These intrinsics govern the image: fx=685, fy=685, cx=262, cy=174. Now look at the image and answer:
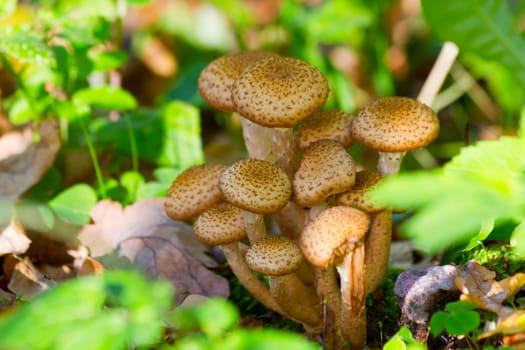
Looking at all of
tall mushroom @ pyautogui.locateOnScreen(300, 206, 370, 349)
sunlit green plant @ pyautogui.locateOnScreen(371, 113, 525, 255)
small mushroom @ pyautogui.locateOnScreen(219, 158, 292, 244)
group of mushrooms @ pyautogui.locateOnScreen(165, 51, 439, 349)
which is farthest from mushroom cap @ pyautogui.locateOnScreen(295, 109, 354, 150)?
sunlit green plant @ pyautogui.locateOnScreen(371, 113, 525, 255)

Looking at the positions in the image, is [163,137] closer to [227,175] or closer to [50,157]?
[50,157]

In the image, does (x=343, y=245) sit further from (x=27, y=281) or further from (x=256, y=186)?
(x=27, y=281)

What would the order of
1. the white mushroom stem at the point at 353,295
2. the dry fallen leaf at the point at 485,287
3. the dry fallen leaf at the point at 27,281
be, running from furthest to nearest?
the dry fallen leaf at the point at 27,281
the white mushroom stem at the point at 353,295
the dry fallen leaf at the point at 485,287

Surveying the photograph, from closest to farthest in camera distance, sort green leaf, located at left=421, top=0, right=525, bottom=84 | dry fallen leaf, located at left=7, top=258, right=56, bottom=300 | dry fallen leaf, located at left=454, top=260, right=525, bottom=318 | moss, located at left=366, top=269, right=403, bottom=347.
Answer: dry fallen leaf, located at left=454, top=260, right=525, bottom=318
moss, located at left=366, top=269, right=403, bottom=347
dry fallen leaf, located at left=7, top=258, right=56, bottom=300
green leaf, located at left=421, top=0, right=525, bottom=84

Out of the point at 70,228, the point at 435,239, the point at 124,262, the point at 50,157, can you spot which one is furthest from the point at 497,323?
the point at 50,157

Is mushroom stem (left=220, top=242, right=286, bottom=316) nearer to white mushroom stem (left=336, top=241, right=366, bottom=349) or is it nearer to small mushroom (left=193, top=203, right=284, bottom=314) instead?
small mushroom (left=193, top=203, right=284, bottom=314)

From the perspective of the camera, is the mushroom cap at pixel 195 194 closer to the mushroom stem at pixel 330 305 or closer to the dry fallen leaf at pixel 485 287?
the mushroom stem at pixel 330 305

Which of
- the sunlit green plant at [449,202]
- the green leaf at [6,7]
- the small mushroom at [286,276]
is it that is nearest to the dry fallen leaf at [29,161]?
the green leaf at [6,7]
